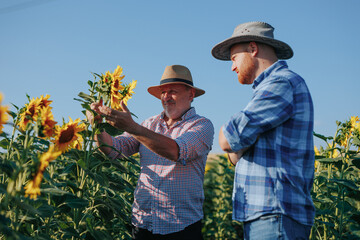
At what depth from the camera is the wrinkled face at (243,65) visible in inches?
86.4

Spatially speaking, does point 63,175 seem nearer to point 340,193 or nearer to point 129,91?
point 129,91

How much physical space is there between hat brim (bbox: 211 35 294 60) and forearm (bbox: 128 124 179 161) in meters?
0.72

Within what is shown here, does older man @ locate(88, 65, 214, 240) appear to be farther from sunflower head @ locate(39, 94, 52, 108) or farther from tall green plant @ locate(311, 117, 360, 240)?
tall green plant @ locate(311, 117, 360, 240)

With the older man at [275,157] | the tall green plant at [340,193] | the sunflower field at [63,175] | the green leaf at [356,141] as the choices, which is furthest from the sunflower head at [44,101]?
the green leaf at [356,141]

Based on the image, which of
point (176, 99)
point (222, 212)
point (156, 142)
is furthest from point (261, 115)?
point (222, 212)

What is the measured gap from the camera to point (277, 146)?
1919 millimetres

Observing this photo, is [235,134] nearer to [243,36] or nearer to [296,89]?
[296,89]

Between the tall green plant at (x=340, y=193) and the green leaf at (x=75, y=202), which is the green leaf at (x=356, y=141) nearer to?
the tall green plant at (x=340, y=193)

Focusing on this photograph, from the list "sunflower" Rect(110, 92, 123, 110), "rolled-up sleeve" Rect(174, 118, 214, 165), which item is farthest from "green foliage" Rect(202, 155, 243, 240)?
"sunflower" Rect(110, 92, 123, 110)

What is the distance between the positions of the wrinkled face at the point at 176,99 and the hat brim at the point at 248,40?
72 centimetres

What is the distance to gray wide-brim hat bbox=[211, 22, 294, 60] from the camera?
85.7 inches

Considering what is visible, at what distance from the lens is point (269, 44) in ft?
7.31

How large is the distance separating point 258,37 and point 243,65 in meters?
0.19

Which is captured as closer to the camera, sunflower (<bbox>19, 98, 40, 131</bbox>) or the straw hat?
sunflower (<bbox>19, 98, 40, 131</bbox>)
